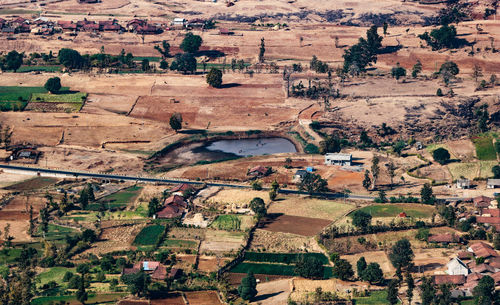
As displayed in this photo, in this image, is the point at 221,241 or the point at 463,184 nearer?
the point at 221,241

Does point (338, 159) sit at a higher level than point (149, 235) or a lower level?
higher

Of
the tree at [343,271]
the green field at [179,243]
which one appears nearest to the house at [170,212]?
the green field at [179,243]

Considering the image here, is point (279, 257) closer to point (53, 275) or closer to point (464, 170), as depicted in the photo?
point (53, 275)

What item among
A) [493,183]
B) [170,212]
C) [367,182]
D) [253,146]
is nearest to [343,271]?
[170,212]

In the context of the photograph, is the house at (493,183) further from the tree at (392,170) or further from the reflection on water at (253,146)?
the reflection on water at (253,146)

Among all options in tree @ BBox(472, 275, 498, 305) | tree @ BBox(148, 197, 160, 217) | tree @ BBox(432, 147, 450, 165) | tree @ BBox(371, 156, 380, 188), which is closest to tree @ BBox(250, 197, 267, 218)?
tree @ BBox(148, 197, 160, 217)

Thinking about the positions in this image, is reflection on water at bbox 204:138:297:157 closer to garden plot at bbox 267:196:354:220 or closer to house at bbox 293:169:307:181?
house at bbox 293:169:307:181
